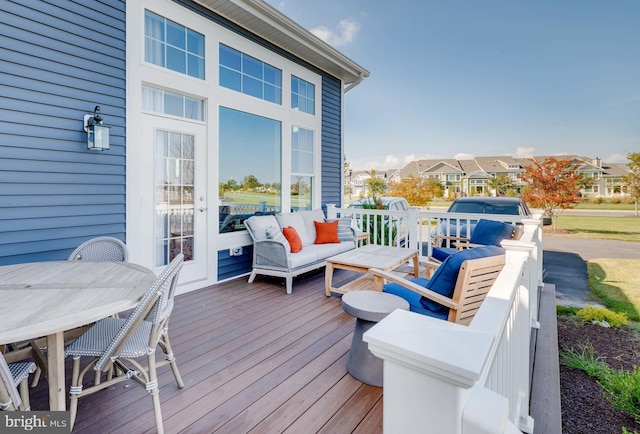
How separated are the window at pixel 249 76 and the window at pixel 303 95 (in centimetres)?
40

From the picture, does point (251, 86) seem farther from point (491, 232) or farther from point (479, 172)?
point (479, 172)

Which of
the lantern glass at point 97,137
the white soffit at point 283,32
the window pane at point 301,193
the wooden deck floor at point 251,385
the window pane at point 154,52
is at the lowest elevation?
the wooden deck floor at point 251,385

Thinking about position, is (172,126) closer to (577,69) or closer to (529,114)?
(577,69)

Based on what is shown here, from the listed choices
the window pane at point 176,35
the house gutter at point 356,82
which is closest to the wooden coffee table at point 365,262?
the window pane at point 176,35

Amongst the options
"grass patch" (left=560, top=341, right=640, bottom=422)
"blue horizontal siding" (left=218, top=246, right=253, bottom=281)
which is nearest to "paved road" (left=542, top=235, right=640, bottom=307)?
"grass patch" (left=560, top=341, right=640, bottom=422)

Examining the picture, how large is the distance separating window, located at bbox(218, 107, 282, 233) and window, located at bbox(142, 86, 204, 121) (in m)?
0.36

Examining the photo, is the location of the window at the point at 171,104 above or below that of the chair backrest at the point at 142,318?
above

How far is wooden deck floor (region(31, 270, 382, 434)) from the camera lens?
6.15 ft

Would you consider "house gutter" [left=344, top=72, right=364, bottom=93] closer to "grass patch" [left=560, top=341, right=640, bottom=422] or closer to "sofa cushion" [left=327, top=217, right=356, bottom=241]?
"sofa cushion" [left=327, top=217, right=356, bottom=241]

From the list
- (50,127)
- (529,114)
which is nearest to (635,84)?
(529,114)

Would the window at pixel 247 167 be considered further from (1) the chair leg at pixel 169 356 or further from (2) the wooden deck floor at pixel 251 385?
(1) the chair leg at pixel 169 356

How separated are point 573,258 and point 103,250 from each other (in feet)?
29.8

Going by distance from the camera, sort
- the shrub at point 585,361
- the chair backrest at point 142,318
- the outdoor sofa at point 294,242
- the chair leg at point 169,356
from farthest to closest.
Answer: the outdoor sofa at point 294,242, the shrub at point 585,361, the chair leg at point 169,356, the chair backrest at point 142,318

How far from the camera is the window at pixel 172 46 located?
387 centimetres
